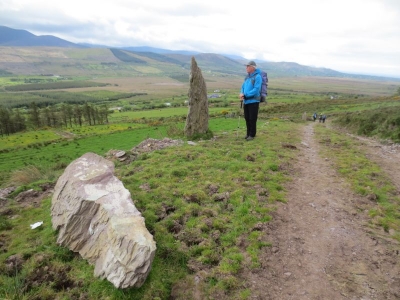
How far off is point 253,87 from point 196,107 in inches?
212

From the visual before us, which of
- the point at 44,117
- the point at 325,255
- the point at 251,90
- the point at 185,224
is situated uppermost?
the point at 251,90

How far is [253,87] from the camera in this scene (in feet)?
51.9

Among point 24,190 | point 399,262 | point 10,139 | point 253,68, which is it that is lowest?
point 10,139

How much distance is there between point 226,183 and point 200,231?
347 cm

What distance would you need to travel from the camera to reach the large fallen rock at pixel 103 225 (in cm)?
597

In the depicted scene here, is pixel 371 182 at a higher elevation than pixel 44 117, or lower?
higher

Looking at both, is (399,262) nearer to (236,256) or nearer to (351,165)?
(236,256)

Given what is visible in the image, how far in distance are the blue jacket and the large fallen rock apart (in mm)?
9745

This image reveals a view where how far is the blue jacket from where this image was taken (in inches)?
617

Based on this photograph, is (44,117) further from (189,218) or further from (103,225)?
(103,225)

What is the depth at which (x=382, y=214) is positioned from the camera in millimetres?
8664

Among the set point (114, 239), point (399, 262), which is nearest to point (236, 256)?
point (114, 239)

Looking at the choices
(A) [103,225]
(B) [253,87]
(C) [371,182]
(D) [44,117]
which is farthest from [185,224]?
(D) [44,117]

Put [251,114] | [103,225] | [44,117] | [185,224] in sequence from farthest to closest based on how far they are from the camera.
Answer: [44,117] → [251,114] → [185,224] → [103,225]
